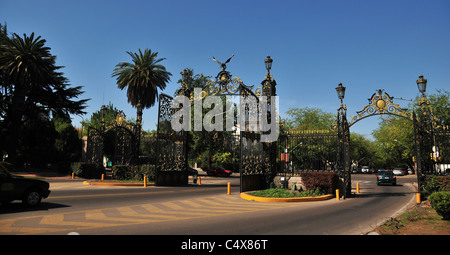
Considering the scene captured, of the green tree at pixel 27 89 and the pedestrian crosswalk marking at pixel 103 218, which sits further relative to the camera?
the green tree at pixel 27 89

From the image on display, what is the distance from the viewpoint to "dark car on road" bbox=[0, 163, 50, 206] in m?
9.84

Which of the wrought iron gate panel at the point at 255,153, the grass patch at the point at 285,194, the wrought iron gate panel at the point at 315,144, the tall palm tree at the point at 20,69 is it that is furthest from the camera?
the tall palm tree at the point at 20,69

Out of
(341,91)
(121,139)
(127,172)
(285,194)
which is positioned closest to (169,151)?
(127,172)

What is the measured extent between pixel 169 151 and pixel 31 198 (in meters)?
13.1

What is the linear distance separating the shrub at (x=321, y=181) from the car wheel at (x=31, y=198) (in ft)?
42.8

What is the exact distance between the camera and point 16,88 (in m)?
38.0

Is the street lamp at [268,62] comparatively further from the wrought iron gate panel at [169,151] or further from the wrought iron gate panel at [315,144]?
the wrought iron gate panel at [169,151]

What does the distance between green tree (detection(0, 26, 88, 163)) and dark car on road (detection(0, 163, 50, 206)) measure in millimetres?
30989

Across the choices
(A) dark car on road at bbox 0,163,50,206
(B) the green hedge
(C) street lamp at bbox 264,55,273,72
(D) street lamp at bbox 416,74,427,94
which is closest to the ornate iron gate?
(B) the green hedge

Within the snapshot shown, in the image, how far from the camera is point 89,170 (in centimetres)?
3167

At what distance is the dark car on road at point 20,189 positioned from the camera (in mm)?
9836

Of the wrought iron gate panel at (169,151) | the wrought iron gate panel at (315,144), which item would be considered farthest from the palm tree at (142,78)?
the wrought iron gate panel at (315,144)

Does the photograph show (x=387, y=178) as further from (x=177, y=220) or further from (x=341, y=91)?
(x=177, y=220)

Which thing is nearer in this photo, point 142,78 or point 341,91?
point 341,91
